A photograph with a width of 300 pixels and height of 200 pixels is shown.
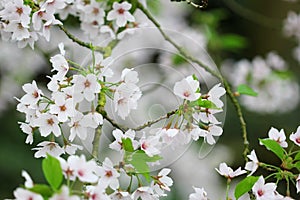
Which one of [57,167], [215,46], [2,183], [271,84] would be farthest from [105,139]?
[2,183]

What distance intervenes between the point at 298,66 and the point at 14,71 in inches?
67.1

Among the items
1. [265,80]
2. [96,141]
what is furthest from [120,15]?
[265,80]

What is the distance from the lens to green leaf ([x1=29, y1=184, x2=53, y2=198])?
2.74 feet

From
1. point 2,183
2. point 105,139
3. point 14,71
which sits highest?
point 105,139

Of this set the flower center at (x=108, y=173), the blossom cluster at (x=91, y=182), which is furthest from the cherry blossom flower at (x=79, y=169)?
the flower center at (x=108, y=173)

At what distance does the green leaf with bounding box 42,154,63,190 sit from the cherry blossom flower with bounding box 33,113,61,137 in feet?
0.56

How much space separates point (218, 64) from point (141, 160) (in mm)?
1728

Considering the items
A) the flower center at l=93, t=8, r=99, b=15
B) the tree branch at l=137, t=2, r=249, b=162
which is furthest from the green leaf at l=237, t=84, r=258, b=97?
the flower center at l=93, t=8, r=99, b=15

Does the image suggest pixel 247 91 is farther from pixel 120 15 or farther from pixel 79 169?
pixel 79 169

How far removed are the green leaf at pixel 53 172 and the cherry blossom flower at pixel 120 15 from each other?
0.58 m

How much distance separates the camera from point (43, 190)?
844 mm

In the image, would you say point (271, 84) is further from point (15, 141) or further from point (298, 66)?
point (15, 141)

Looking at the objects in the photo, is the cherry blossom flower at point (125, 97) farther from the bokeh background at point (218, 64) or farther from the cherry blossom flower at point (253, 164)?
the bokeh background at point (218, 64)

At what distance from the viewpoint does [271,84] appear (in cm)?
242
